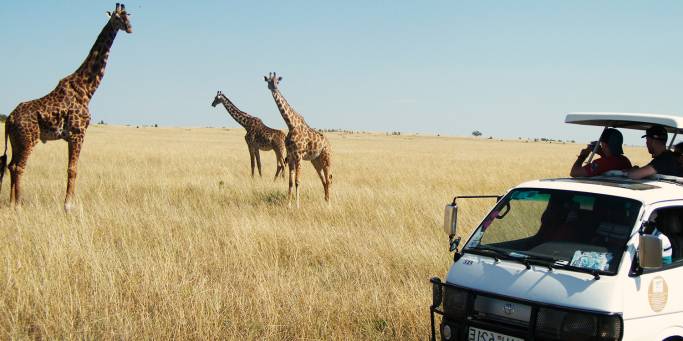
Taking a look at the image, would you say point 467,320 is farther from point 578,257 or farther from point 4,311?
point 4,311

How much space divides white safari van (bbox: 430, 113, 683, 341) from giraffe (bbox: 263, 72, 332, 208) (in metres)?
8.25

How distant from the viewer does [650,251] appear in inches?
140

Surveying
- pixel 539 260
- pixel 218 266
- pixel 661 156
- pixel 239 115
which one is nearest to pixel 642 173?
pixel 661 156

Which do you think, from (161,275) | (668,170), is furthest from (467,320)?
(161,275)

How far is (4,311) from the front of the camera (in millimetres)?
4961

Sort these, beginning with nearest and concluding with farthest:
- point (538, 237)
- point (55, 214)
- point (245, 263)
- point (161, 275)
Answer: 1. point (538, 237)
2. point (161, 275)
3. point (245, 263)
4. point (55, 214)

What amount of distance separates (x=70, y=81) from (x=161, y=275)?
5.93 m

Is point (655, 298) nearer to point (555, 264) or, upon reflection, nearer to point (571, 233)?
point (555, 264)

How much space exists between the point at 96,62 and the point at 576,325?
9580 millimetres

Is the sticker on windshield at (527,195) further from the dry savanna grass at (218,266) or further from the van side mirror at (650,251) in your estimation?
the dry savanna grass at (218,266)

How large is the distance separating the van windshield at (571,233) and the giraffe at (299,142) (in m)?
8.09

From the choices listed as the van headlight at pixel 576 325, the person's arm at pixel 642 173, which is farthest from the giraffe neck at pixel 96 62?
the van headlight at pixel 576 325

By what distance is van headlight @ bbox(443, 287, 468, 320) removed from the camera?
4.09m

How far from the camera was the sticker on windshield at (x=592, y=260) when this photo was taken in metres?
3.86
